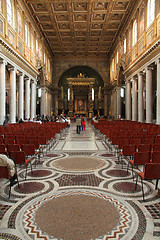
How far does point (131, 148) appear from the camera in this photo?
5.70 meters

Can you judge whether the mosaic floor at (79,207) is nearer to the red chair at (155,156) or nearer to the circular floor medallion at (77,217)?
the circular floor medallion at (77,217)

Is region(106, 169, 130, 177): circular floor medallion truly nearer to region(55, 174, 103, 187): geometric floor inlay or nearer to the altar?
region(55, 174, 103, 187): geometric floor inlay

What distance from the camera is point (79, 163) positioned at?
6.57m

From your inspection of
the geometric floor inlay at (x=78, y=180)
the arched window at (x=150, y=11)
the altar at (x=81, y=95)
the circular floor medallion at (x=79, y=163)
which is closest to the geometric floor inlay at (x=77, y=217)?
the geometric floor inlay at (x=78, y=180)

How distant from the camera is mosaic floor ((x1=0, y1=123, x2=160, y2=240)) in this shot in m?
2.72

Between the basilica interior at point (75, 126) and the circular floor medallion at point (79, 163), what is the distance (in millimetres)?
35

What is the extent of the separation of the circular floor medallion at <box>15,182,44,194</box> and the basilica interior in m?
0.02

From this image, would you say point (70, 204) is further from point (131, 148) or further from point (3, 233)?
point (131, 148)

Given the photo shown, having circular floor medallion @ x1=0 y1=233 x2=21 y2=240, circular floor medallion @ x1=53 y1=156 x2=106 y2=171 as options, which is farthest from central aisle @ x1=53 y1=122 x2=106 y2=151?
circular floor medallion @ x1=0 y1=233 x2=21 y2=240

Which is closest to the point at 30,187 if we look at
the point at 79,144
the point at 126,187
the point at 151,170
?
the point at 126,187

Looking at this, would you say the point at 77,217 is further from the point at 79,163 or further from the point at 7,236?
the point at 79,163

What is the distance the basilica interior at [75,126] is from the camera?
3.08 meters

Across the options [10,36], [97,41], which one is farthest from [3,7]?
[97,41]

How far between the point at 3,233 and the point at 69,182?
2.23 meters
